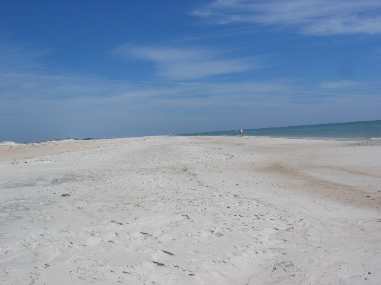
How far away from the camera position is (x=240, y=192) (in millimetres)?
11984

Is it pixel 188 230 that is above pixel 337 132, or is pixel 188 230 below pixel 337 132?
below

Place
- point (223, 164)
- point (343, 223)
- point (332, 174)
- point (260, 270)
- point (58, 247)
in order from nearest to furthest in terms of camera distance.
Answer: point (260, 270) < point (58, 247) < point (343, 223) < point (332, 174) < point (223, 164)

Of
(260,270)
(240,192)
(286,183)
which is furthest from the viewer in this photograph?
(286,183)

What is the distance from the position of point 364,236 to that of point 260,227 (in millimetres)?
1750

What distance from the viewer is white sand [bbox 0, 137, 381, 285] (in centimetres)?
Result: 625

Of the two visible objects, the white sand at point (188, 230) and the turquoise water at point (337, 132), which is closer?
the white sand at point (188, 230)

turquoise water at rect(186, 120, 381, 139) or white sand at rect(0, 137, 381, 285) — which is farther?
turquoise water at rect(186, 120, 381, 139)

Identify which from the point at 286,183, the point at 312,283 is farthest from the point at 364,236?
the point at 286,183

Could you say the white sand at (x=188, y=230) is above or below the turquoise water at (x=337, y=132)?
below

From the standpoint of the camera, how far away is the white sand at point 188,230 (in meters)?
6.25

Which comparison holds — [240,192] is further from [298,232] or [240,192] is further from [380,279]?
[380,279]

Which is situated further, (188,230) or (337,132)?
(337,132)

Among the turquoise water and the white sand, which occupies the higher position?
the turquoise water

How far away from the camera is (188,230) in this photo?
8.06 meters
